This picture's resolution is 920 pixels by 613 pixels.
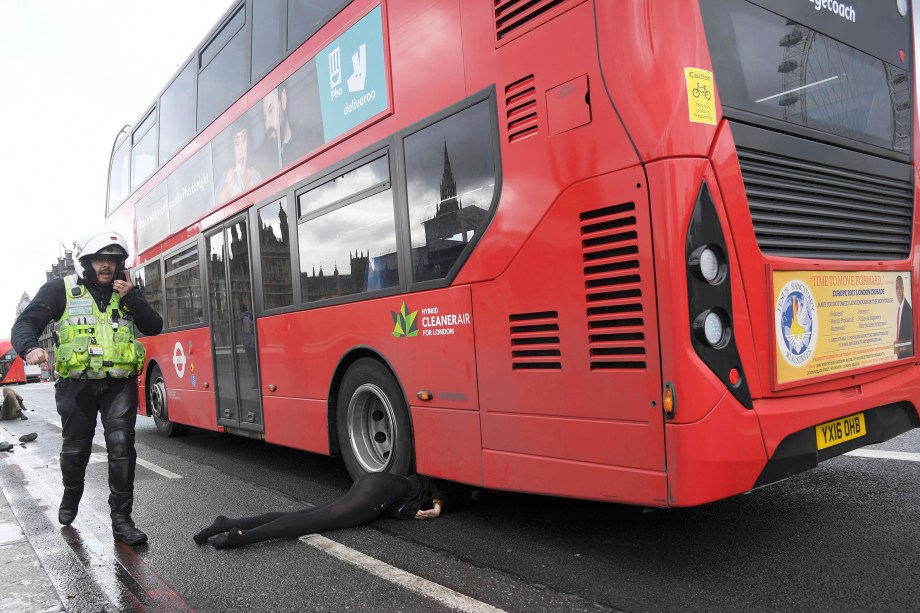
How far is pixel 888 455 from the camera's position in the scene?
211 inches

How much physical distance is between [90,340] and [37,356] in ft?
1.04

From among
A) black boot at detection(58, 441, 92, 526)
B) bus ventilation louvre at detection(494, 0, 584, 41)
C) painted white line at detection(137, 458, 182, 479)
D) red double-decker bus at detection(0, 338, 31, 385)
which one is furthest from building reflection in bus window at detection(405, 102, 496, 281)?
red double-decker bus at detection(0, 338, 31, 385)

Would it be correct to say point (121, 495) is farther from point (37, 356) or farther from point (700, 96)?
point (700, 96)

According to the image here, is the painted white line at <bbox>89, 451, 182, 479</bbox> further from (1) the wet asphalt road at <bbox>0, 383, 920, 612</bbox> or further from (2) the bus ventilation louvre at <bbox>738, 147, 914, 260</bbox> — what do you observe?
(2) the bus ventilation louvre at <bbox>738, 147, 914, 260</bbox>

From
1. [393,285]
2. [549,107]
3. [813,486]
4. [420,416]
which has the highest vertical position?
[549,107]

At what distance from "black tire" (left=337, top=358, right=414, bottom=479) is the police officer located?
4.89 ft

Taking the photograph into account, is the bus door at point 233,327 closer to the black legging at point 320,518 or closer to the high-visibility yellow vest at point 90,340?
the high-visibility yellow vest at point 90,340

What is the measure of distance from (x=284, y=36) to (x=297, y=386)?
10.1 feet

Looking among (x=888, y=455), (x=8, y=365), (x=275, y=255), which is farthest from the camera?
(x=8, y=365)

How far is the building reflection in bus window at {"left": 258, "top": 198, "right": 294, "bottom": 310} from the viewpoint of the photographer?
19.8 ft

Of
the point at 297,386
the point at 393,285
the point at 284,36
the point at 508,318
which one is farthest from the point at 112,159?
the point at 508,318

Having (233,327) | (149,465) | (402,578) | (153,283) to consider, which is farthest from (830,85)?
(153,283)

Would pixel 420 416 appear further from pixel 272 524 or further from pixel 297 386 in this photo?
pixel 297 386

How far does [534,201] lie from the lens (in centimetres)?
352
